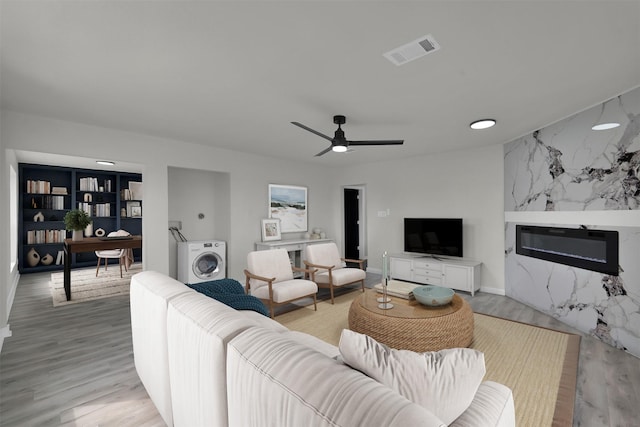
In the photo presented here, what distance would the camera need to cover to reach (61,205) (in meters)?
6.55

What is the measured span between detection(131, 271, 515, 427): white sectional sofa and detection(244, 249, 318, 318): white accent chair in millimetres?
1689

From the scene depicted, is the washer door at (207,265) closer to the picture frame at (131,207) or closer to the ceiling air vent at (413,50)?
Answer: the picture frame at (131,207)

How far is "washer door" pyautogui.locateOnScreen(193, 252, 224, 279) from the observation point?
4.76 meters

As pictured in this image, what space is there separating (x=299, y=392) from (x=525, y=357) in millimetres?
2714

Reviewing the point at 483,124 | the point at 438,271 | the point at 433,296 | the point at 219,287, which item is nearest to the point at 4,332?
the point at 219,287

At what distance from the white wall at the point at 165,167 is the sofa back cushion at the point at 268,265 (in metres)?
1.42

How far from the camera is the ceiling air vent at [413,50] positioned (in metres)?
1.92

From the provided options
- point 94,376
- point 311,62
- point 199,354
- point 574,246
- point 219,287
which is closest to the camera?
point 199,354

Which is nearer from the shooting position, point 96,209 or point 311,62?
point 311,62

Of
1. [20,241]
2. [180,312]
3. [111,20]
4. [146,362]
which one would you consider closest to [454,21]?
[111,20]

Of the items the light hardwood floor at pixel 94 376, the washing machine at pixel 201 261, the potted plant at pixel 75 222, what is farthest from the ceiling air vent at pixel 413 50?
the potted plant at pixel 75 222

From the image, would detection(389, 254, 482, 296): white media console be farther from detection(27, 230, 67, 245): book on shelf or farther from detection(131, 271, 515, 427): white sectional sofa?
detection(27, 230, 67, 245): book on shelf

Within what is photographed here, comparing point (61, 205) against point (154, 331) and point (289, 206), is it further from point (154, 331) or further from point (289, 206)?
point (154, 331)

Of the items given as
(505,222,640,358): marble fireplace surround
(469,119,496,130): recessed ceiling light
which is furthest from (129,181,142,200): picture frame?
(505,222,640,358): marble fireplace surround
